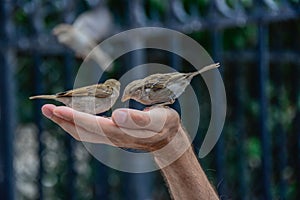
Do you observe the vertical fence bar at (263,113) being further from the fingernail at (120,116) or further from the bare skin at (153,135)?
the fingernail at (120,116)

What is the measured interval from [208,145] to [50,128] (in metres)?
2.65

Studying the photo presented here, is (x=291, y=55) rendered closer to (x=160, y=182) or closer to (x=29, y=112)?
(x=160, y=182)

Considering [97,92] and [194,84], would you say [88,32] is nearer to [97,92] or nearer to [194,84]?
[194,84]

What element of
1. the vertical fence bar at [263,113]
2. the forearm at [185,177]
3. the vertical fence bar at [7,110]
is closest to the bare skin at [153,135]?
the forearm at [185,177]

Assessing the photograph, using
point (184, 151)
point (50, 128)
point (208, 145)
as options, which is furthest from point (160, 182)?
point (184, 151)

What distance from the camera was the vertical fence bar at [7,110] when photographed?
13.7 ft

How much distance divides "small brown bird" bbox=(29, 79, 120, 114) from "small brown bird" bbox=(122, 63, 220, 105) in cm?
3

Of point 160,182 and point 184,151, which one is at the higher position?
point 184,151

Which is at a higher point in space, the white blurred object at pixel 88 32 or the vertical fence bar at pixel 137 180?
the white blurred object at pixel 88 32

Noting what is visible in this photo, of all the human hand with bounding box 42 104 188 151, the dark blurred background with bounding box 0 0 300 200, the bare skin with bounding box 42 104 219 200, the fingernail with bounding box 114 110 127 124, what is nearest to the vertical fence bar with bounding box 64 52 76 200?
the dark blurred background with bounding box 0 0 300 200

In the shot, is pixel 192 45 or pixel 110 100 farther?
pixel 192 45

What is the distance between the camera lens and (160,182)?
18.7ft

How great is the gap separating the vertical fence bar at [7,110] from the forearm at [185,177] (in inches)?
88.5

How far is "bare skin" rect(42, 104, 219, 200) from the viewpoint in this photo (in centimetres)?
182
